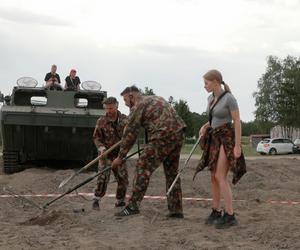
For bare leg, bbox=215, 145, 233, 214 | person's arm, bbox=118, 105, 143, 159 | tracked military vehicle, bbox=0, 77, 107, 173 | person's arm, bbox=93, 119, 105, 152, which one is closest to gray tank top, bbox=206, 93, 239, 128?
bare leg, bbox=215, 145, 233, 214

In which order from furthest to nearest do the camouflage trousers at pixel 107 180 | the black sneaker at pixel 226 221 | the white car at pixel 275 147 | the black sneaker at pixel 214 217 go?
the white car at pixel 275 147 → the camouflage trousers at pixel 107 180 → the black sneaker at pixel 214 217 → the black sneaker at pixel 226 221

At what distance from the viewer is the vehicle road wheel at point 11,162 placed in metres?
15.1

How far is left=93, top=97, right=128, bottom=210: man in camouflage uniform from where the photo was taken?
7992mm

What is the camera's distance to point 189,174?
13914mm

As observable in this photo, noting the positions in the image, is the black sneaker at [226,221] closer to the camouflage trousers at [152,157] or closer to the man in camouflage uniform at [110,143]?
the camouflage trousers at [152,157]

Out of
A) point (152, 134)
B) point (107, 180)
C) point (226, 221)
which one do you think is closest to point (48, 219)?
point (107, 180)

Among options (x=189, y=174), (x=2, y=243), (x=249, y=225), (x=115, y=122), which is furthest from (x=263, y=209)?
(x=189, y=174)

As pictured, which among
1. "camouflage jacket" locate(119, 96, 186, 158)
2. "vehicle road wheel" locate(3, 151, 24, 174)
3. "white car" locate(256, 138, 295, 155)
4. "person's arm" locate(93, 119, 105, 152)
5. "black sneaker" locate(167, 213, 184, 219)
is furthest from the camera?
"white car" locate(256, 138, 295, 155)

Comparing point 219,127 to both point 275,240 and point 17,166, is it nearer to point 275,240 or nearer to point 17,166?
point 275,240

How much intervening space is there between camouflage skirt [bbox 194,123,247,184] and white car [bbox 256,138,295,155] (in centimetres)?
3546

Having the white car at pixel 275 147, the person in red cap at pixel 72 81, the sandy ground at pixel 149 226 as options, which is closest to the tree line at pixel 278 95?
the white car at pixel 275 147

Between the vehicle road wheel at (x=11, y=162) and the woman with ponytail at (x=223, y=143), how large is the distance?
31.5 ft

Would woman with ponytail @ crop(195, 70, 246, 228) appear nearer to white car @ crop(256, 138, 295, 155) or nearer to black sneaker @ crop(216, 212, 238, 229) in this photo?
black sneaker @ crop(216, 212, 238, 229)

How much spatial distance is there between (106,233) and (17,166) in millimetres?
9866
